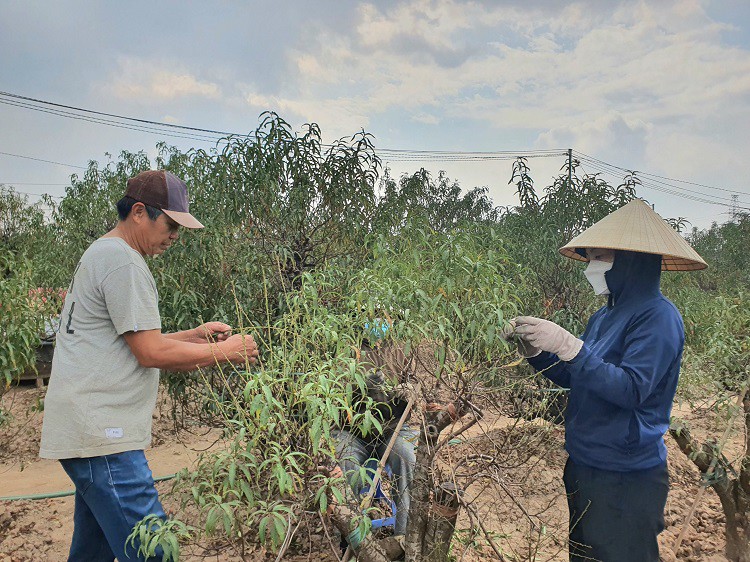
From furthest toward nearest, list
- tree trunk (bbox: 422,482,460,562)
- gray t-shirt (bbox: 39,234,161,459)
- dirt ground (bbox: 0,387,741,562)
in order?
dirt ground (bbox: 0,387,741,562) → tree trunk (bbox: 422,482,460,562) → gray t-shirt (bbox: 39,234,161,459)

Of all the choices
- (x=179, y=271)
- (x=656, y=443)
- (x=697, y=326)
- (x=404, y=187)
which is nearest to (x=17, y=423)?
(x=179, y=271)

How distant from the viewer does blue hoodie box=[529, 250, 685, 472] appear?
2.14 meters

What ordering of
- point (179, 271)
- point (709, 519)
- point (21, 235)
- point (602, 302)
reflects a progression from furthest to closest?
point (21, 235) → point (602, 302) → point (709, 519) → point (179, 271)

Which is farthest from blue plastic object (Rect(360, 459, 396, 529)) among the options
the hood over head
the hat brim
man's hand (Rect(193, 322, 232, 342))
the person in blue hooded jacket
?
the hat brim

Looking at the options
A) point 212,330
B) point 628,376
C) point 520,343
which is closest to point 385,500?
point 520,343

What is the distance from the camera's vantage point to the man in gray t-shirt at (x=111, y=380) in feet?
6.36

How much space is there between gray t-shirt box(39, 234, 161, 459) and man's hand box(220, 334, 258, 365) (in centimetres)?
25

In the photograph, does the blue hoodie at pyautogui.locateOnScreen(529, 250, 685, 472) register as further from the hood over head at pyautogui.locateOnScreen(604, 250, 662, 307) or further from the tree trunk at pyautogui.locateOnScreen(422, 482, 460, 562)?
the tree trunk at pyautogui.locateOnScreen(422, 482, 460, 562)

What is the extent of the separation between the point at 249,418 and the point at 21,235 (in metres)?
12.3

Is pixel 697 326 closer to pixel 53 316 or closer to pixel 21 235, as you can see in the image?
pixel 53 316

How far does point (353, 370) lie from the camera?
1886 mm

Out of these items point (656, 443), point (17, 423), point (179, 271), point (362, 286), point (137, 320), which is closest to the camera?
point (137, 320)

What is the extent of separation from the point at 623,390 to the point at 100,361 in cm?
183

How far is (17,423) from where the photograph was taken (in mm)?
6309
